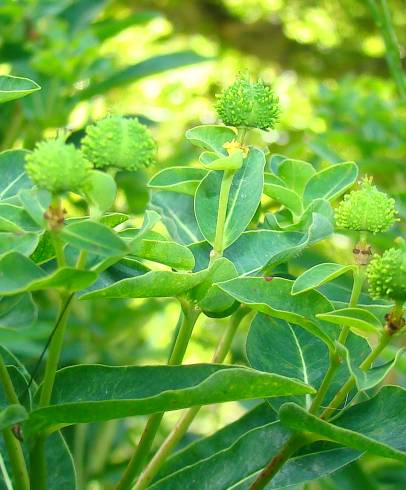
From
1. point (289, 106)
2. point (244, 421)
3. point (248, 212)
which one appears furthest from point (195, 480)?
point (289, 106)

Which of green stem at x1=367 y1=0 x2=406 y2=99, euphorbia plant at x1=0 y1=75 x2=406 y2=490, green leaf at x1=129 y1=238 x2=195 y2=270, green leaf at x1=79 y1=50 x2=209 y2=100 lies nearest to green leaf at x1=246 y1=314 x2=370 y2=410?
euphorbia plant at x1=0 y1=75 x2=406 y2=490

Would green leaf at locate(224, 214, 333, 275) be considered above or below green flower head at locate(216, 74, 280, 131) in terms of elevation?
below

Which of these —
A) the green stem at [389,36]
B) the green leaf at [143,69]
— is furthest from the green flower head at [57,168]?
the green leaf at [143,69]

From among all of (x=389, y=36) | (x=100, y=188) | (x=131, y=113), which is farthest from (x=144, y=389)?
(x=131, y=113)

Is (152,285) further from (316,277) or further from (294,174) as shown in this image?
(294,174)

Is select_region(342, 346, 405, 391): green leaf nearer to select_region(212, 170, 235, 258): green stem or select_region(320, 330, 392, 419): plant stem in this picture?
select_region(320, 330, 392, 419): plant stem

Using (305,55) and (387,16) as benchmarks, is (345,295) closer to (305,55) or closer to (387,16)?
(387,16)
